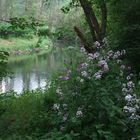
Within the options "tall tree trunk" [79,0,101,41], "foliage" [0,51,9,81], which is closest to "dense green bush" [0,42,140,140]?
"foliage" [0,51,9,81]

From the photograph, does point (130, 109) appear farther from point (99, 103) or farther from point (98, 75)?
point (98, 75)

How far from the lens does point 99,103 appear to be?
16.9 feet

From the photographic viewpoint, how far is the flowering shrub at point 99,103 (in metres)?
4.90

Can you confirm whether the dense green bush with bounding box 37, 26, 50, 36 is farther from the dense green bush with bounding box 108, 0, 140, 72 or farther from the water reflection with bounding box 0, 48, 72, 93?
the water reflection with bounding box 0, 48, 72, 93

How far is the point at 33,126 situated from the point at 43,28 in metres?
2.00

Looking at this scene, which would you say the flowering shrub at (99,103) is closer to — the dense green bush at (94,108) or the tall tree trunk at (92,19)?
the dense green bush at (94,108)

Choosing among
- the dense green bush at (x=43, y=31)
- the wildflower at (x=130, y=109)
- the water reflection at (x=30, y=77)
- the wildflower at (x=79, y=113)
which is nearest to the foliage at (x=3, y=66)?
the dense green bush at (x=43, y=31)

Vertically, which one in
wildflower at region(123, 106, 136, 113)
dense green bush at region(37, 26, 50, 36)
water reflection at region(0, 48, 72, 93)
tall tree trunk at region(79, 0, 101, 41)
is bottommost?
water reflection at region(0, 48, 72, 93)

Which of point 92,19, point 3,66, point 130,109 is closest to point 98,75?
point 130,109

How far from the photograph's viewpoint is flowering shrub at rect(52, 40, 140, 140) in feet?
16.1

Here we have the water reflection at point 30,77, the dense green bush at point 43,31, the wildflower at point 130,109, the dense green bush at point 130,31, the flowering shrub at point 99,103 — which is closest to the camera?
the wildflower at point 130,109

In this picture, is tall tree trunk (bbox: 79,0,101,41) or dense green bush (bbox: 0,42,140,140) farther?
tall tree trunk (bbox: 79,0,101,41)

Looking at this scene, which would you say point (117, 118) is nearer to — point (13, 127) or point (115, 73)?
point (115, 73)

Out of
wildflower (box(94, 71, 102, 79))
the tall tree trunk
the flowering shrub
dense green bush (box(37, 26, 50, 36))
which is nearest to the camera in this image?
the flowering shrub
